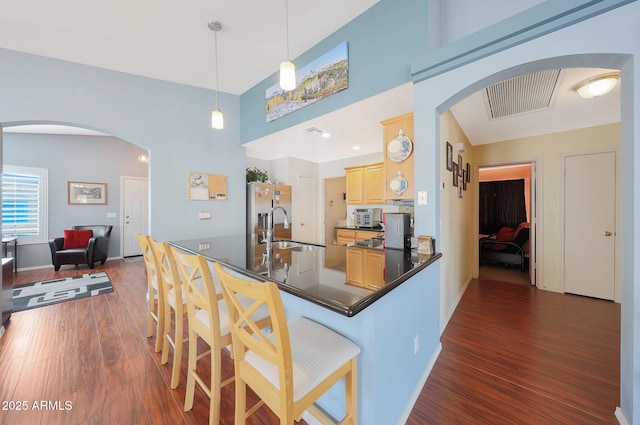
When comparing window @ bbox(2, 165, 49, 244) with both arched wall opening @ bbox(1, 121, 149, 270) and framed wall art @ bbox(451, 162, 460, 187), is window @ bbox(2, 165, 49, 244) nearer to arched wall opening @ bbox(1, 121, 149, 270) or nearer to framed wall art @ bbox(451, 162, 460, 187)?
arched wall opening @ bbox(1, 121, 149, 270)

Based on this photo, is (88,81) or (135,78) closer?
(88,81)

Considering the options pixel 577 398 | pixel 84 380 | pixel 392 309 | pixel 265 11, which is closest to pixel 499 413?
pixel 577 398

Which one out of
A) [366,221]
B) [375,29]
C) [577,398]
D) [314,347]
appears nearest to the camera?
[314,347]

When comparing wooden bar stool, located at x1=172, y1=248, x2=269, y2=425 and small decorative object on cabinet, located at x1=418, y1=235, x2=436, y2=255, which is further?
small decorative object on cabinet, located at x1=418, y1=235, x2=436, y2=255

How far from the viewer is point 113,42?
265cm

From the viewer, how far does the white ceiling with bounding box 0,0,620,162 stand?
2240mm

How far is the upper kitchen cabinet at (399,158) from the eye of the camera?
2.35 meters

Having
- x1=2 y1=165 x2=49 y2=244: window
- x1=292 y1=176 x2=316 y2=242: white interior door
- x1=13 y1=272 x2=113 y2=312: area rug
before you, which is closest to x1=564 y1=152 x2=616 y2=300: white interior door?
x1=292 y1=176 x2=316 y2=242: white interior door

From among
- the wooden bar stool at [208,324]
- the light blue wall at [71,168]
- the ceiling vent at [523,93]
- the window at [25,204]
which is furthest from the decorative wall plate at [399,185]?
the window at [25,204]

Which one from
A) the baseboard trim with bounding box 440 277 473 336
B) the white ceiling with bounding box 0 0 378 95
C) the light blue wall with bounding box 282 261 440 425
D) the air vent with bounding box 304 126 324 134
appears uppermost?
the white ceiling with bounding box 0 0 378 95

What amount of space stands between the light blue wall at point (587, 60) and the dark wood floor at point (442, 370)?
39cm

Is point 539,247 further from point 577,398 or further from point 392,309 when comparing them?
point 392,309

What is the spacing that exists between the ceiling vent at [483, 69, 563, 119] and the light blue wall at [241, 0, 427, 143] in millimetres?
920

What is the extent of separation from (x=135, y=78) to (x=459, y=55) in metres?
3.93
